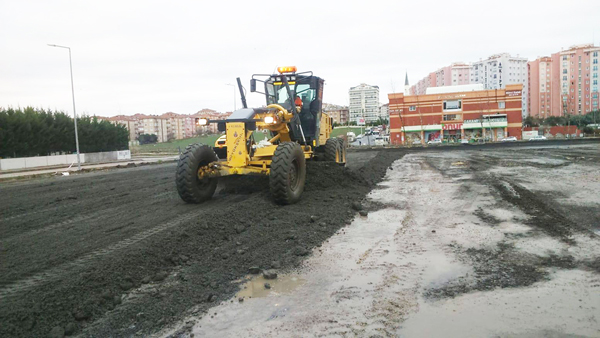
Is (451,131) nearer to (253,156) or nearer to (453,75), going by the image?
(453,75)

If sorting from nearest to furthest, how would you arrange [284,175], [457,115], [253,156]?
[284,175]
[253,156]
[457,115]

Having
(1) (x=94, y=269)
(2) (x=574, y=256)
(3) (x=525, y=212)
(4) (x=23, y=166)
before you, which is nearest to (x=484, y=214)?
(3) (x=525, y=212)

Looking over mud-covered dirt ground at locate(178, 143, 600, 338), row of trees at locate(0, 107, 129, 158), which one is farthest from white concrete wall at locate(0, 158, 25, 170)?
mud-covered dirt ground at locate(178, 143, 600, 338)

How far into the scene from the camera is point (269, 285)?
4.93 meters

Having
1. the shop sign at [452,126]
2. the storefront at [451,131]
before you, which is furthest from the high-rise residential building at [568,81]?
the shop sign at [452,126]

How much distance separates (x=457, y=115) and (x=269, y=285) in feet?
250

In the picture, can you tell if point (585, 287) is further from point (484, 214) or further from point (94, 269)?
point (94, 269)

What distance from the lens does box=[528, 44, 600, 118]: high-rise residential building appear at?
109 m

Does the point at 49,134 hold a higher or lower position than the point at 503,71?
lower

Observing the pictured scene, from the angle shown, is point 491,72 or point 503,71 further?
point 491,72

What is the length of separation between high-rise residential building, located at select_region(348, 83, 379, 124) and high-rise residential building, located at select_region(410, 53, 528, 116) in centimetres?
2081

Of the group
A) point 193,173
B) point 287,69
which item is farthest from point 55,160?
point 193,173

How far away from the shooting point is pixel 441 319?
3938 millimetres

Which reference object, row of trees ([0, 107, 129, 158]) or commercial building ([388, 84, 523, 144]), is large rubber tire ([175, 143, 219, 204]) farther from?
commercial building ([388, 84, 523, 144])
